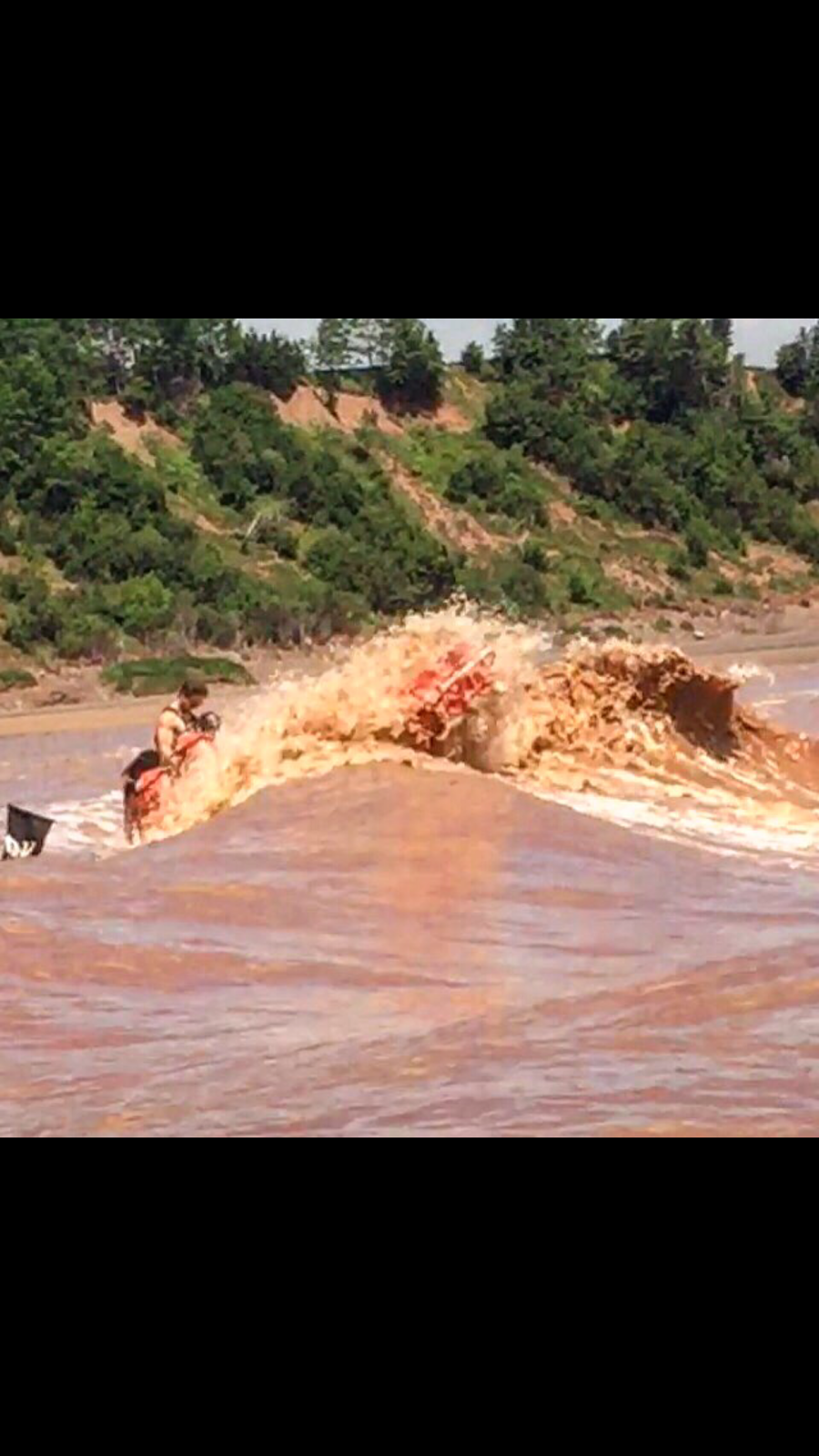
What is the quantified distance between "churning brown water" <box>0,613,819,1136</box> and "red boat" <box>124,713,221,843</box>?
0.11 feet

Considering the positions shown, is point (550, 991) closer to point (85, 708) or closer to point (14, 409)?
point (85, 708)

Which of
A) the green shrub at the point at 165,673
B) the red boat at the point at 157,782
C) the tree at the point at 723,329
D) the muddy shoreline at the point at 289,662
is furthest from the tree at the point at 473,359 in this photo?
the red boat at the point at 157,782

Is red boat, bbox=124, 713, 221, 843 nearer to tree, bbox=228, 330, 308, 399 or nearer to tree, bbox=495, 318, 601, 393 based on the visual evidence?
tree, bbox=228, 330, 308, 399

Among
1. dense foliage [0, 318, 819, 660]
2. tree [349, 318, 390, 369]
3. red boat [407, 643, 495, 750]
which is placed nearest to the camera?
tree [349, 318, 390, 369]

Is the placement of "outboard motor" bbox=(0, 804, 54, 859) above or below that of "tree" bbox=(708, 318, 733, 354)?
below

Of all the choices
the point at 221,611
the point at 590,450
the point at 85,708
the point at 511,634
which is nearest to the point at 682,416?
the point at 590,450

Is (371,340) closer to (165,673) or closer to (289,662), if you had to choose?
(289,662)

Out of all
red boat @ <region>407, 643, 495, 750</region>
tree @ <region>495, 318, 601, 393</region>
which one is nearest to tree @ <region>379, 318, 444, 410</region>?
tree @ <region>495, 318, 601, 393</region>

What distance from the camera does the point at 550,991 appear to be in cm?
530

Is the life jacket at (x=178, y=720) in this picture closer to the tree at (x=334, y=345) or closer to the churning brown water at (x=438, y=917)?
the churning brown water at (x=438, y=917)

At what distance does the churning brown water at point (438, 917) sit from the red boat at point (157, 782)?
3cm

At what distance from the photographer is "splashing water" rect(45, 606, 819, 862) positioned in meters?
5.57

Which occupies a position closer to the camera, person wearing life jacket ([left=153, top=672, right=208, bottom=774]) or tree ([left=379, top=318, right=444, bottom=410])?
tree ([left=379, top=318, right=444, bottom=410])

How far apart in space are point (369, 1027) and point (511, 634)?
2.98 feet
